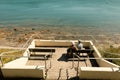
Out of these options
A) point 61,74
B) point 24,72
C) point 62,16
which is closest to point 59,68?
point 61,74

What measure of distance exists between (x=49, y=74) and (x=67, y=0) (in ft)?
262

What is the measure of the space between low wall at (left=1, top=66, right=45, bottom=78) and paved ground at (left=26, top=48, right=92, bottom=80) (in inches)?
22.8

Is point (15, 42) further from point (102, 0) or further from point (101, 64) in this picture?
point (102, 0)

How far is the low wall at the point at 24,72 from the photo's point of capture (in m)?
8.70

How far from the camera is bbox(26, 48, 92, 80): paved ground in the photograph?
30.3 feet

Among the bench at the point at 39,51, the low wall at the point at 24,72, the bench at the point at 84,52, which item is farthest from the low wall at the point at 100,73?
the bench at the point at 39,51

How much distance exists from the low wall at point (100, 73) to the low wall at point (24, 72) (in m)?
1.84

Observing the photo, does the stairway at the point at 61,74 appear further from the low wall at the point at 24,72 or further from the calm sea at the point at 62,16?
the calm sea at the point at 62,16

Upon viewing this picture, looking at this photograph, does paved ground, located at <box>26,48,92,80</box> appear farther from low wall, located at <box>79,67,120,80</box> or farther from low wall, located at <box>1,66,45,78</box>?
low wall, located at <box>79,67,120,80</box>

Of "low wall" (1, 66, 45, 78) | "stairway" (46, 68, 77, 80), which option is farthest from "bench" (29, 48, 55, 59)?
"low wall" (1, 66, 45, 78)

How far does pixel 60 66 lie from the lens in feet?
34.7

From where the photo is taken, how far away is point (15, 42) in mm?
23688

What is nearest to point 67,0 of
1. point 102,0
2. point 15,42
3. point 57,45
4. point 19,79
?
point 102,0

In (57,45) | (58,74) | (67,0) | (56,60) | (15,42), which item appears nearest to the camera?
(58,74)
